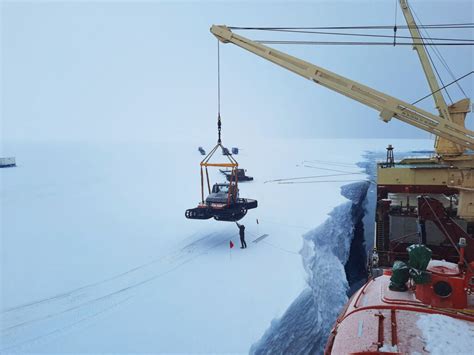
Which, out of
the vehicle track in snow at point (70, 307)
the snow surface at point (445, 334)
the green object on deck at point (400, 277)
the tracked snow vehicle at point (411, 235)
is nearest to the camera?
the snow surface at point (445, 334)

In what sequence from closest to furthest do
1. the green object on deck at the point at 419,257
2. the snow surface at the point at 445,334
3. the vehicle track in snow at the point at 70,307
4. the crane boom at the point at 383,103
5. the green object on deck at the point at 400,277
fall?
1. the snow surface at the point at 445,334
2. the green object on deck at the point at 419,257
3. the green object on deck at the point at 400,277
4. the vehicle track in snow at the point at 70,307
5. the crane boom at the point at 383,103

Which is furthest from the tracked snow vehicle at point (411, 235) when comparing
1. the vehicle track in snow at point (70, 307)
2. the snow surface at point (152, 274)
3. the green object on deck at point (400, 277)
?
the vehicle track in snow at point (70, 307)

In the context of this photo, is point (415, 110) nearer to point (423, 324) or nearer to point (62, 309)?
point (423, 324)

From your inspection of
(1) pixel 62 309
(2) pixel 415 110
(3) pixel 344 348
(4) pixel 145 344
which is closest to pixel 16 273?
(1) pixel 62 309

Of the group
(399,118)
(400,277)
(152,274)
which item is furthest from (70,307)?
(399,118)

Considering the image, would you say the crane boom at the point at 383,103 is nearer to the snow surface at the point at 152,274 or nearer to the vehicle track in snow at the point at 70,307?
the snow surface at the point at 152,274

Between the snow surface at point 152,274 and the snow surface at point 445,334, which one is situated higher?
the snow surface at point 445,334

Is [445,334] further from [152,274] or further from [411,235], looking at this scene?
[411,235]
